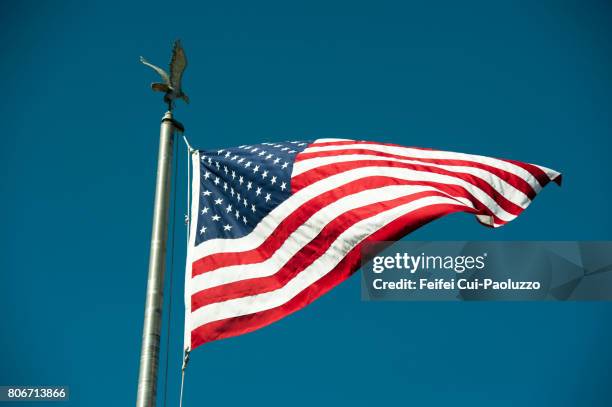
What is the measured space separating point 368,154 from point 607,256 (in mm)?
5019

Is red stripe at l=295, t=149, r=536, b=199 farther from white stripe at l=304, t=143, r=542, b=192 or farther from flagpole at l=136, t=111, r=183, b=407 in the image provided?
flagpole at l=136, t=111, r=183, b=407

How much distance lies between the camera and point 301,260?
11227mm

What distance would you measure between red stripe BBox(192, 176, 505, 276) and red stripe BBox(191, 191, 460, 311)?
304 mm

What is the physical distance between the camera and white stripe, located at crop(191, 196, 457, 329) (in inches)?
407

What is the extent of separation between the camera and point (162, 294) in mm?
9250

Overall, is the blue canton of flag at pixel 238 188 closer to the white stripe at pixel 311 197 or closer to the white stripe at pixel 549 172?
the white stripe at pixel 311 197

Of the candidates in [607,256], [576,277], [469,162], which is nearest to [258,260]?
[469,162]

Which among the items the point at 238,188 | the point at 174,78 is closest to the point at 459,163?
the point at 238,188

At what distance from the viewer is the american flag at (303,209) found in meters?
10.6

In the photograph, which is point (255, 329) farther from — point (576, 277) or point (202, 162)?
point (576, 277)

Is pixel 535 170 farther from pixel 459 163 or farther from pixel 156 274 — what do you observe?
pixel 156 274

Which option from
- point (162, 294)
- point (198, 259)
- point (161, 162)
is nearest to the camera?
point (162, 294)

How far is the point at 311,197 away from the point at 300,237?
0.74 m

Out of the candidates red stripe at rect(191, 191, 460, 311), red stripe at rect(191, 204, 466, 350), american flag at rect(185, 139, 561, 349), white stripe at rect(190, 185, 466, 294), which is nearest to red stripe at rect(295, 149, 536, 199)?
american flag at rect(185, 139, 561, 349)
